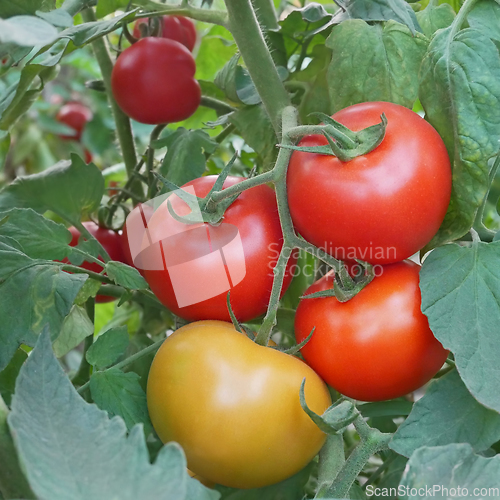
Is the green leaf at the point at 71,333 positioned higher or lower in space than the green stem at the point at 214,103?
lower

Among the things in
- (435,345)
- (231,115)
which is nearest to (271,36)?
(231,115)

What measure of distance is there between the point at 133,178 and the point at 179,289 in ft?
1.04

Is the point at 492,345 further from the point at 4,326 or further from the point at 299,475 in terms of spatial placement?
Answer: the point at 4,326

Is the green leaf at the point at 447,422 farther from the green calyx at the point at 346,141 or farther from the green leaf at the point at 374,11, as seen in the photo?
the green leaf at the point at 374,11

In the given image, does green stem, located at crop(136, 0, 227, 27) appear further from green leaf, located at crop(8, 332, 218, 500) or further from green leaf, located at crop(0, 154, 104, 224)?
green leaf, located at crop(8, 332, 218, 500)

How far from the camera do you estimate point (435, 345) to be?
442mm

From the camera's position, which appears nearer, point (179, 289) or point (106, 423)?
point (106, 423)

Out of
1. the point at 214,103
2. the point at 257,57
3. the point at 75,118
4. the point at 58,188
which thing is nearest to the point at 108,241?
the point at 58,188

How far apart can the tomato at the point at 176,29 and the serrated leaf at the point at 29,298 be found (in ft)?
1.39

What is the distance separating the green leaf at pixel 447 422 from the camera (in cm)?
39

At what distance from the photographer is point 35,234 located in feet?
1.69

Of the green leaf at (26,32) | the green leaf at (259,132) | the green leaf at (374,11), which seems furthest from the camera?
the green leaf at (259,132)

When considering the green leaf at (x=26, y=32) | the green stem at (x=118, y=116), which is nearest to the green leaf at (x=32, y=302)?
the green leaf at (x=26, y=32)

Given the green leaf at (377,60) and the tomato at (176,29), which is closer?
the green leaf at (377,60)
